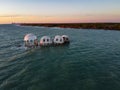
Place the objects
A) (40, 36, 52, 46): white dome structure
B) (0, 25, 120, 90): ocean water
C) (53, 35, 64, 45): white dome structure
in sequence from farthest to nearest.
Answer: (53, 35, 64, 45): white dome structure
(40, 36, 52, 46): white dome structure
(0, 25, 120, 90): ocean water

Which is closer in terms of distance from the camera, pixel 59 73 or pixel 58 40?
pixel 59 73

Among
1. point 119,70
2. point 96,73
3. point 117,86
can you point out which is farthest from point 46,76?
point 119,70

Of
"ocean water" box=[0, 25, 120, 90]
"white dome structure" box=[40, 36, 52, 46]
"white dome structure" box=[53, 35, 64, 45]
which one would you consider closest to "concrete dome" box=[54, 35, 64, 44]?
"white dome structure" box=[53, 35, 64, 45]

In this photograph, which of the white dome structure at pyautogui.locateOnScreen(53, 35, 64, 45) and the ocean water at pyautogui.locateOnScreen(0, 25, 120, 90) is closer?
the ocean water at pyautogui.locateOnScreen(0, 25, 120, 90)

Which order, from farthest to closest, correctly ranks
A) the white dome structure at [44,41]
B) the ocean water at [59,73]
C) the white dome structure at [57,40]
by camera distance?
the white dome structure at [57,40] < the white dome structure at [44,41] < the ocean water at [59,73]

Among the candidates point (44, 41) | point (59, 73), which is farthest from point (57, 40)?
point (59, 73)

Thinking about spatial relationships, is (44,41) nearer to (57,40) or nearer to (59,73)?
(57,40)

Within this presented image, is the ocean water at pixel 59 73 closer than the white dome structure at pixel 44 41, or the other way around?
the ocean water at pixel 59 73

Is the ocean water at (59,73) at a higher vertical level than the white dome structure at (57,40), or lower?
lower

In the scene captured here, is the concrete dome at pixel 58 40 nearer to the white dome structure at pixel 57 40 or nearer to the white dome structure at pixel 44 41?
the white dome structure at pixel 57 40

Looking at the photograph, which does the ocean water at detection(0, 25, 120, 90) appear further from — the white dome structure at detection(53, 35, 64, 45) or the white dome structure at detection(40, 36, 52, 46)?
the white dome structure at detection(53, 35, 64, 45)

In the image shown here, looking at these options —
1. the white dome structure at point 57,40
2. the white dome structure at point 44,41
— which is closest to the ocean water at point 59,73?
the white dome structure at point 44,41

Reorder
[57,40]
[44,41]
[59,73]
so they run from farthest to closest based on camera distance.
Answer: [57,40]
[44,41]
[59,73]
